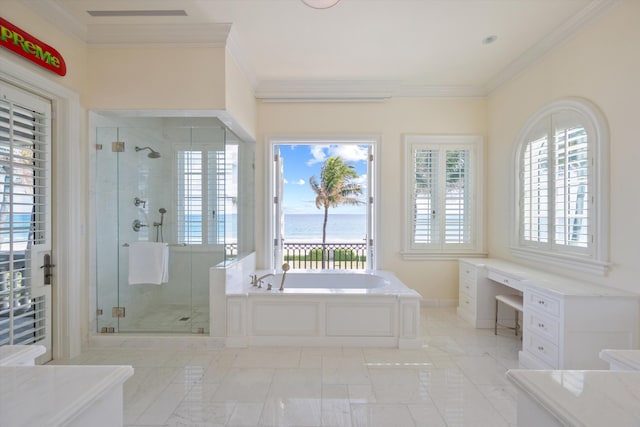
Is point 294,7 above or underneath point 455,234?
above

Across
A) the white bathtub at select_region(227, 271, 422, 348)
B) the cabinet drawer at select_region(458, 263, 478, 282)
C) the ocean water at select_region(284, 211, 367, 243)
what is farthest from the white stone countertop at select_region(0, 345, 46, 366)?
the ocean water at select_region(284, 211, 367, 243)

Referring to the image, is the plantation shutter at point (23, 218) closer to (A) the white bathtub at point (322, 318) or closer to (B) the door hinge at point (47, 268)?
(B) the door hinge at point (47, 268)

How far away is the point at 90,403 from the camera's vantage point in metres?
0.86

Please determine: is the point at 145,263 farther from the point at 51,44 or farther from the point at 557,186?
the point at 557,186

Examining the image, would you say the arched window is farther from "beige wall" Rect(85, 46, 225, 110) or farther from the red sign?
the red sign

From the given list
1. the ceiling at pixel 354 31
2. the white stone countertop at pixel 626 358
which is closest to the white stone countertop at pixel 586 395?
the white stone countertop at pixel 626 358

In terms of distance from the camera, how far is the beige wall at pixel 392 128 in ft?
14.4

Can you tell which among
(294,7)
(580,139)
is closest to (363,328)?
(580,139)

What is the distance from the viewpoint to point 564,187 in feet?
9.89

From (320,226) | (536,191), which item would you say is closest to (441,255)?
(536,191)

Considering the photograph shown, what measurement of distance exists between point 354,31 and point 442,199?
2.45 metres

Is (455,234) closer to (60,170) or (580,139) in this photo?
(580,139)

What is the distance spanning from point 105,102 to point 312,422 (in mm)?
3254

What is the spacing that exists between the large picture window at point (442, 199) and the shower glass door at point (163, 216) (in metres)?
2.48
